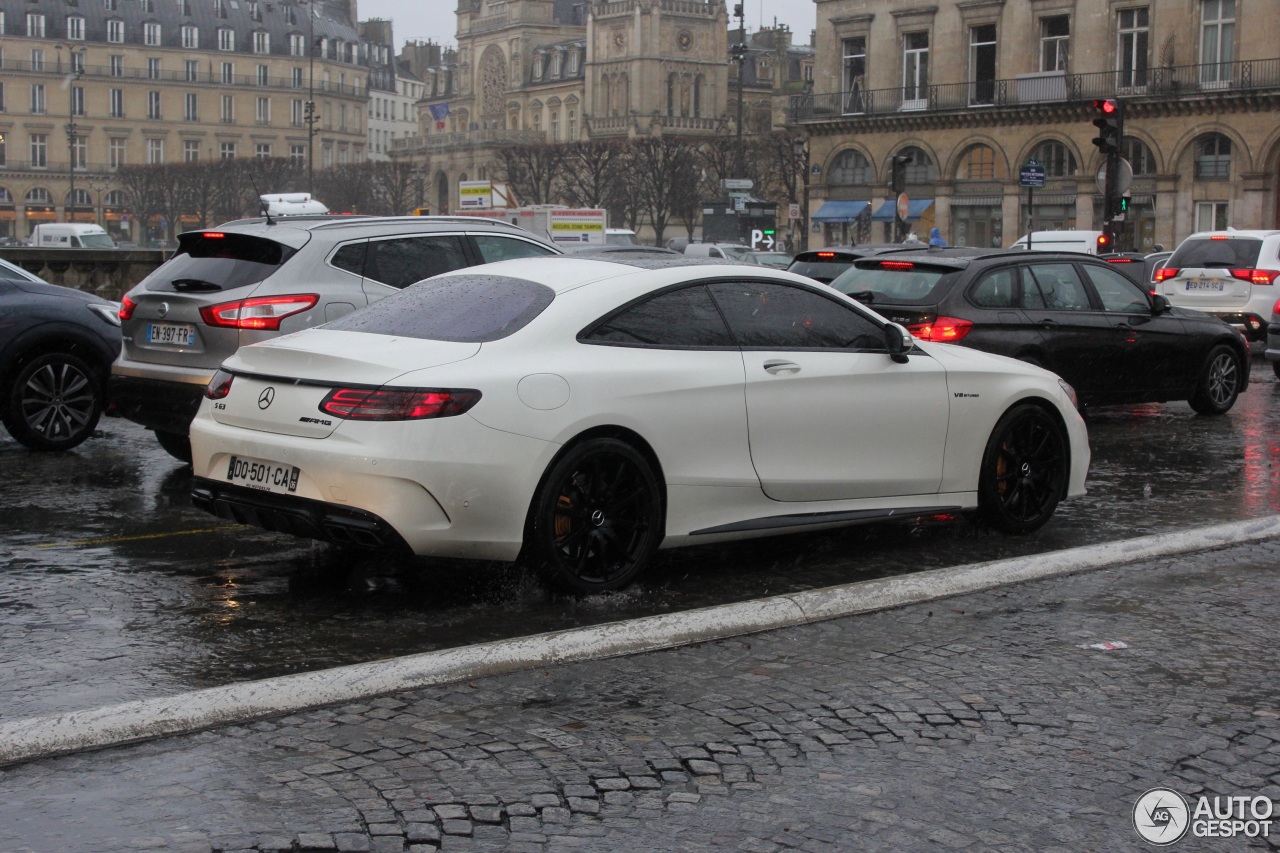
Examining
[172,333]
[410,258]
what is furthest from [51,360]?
[410,258]

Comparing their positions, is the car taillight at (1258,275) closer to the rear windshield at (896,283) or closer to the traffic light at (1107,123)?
the traffic light at (1107,123)

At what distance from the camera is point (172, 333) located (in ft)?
31.1

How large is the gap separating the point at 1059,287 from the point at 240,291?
681 cm

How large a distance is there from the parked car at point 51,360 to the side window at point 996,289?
640cm

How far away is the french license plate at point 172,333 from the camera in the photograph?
369 inches

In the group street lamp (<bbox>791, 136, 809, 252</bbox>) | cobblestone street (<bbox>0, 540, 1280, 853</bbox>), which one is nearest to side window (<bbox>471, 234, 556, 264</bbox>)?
cobblestone street (<bbox>0, 540, 1280, 853</bbox>)

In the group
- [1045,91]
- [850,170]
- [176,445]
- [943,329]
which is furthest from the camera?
[850,170]

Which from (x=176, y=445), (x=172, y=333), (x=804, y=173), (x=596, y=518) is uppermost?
(x=804, y=173)

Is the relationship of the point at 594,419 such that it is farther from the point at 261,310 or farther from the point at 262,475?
the point at 261,310

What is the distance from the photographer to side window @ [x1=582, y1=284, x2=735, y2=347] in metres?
6.72

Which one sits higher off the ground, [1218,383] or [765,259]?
[765,259]

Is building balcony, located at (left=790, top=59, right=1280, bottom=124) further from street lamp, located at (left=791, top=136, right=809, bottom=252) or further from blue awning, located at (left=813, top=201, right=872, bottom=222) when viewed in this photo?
blue awning, located at (left=813, top=201, right=872, bottom=222)

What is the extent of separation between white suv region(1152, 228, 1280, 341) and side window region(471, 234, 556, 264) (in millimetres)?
15475

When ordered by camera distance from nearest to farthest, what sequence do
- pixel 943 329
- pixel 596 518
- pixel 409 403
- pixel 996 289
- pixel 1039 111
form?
pixel 409 403
pixel 596 518
pixel 943 329
pixel 996 289
pixel 1039 111
